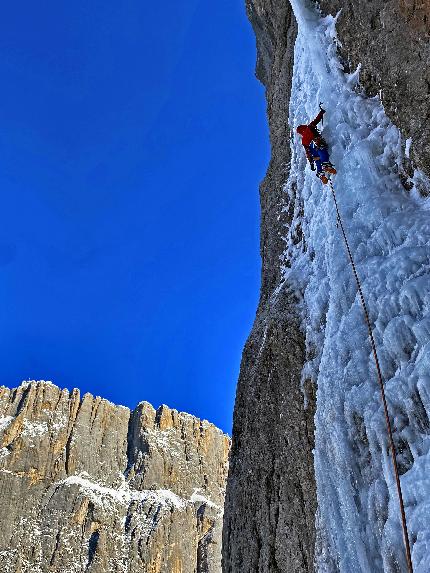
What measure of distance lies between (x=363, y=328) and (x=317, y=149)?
10.3 ft

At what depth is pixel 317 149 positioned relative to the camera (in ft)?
25.0

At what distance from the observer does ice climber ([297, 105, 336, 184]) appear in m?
7.50

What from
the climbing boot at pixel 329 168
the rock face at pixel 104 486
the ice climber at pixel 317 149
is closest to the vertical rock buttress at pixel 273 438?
the ice climber at pixel 317 149

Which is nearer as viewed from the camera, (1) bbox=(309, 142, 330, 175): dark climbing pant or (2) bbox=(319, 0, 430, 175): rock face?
(2) bbox=(319, 0, 430, 175): rock face

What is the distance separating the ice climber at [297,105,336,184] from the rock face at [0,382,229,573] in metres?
59.0

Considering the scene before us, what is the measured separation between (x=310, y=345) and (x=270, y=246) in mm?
3378

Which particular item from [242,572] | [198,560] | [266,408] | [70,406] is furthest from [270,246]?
[70,406]

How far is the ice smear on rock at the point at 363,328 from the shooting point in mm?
4434

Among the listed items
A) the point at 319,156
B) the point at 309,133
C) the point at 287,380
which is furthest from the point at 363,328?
the point at 309,133

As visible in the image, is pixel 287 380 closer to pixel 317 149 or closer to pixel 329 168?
pixel 329 168

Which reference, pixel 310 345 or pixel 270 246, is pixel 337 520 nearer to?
pixel 310 345

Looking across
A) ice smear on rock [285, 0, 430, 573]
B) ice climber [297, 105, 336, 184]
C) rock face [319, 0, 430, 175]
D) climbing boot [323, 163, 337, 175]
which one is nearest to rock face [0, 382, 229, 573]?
ice smear on rock [285, 0, 430, 573]

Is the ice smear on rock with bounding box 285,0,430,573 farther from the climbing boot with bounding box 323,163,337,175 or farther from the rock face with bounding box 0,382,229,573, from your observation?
the rock face with bounding box 0,382,229,573

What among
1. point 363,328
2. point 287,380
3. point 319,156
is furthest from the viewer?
point 319,156
